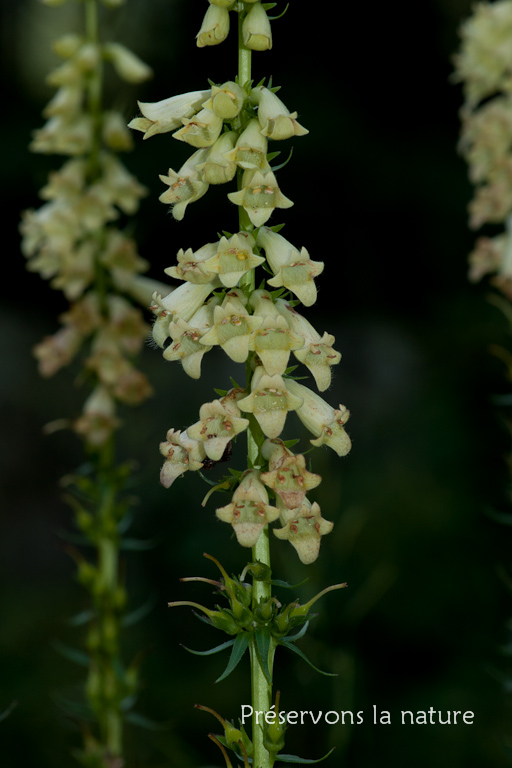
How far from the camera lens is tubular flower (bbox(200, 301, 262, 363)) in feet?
5.57

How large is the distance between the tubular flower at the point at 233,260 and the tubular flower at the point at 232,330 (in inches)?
2.4

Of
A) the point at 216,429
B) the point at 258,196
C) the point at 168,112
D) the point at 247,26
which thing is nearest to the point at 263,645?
the point at 216,429

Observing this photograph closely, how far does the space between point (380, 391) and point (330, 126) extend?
3092 millimetres

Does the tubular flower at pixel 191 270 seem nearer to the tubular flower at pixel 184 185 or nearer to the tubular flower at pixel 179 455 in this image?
the tubular flower at pixel 184 185

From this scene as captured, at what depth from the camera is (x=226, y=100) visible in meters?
1.69

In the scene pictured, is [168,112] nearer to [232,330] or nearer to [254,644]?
[232,330]

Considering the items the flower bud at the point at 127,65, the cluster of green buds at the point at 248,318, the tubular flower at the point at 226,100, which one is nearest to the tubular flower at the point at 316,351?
the cluster of green buds at the point at 248,318

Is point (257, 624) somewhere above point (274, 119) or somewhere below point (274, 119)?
below

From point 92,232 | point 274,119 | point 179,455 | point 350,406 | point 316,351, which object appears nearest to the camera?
point 274,119

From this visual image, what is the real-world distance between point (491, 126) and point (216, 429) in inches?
98.5

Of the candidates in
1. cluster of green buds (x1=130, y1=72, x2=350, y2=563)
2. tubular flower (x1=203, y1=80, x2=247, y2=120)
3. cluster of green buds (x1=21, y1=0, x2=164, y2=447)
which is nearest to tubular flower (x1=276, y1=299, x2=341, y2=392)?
cluster of green buds (x1=130, y1=72, x2=350, y2=563)

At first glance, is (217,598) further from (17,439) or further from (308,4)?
(308,4)

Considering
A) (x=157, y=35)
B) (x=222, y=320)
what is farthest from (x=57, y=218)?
(x=157, y=35)

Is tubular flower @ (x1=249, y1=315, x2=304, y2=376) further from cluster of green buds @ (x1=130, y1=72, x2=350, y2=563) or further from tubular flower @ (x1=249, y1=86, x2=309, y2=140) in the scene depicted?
tubular flower @ (x1=249, y1=86, x2=309, y2=140)
